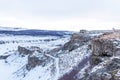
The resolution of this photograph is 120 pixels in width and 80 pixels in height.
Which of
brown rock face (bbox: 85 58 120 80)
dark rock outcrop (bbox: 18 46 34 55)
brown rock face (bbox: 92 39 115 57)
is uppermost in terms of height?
brown rock face (bbox: 92 39 115 57)

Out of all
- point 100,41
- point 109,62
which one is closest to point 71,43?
point 100,41

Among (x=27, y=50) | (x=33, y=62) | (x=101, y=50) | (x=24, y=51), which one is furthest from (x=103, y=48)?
(x=24, y=51)

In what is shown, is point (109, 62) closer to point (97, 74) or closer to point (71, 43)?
point (97, 74)

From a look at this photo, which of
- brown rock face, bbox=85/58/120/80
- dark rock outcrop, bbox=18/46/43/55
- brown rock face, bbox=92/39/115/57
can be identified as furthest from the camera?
dark rock outcrop, bbox=18/46/43/55

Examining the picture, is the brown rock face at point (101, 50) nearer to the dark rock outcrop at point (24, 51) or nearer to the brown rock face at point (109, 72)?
the brown rock face at point (109, 72)

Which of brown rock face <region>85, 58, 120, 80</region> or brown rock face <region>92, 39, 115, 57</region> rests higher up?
brown rock face <region>92, 39, 115, 57</region>

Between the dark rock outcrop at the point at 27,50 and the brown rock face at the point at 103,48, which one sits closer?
the brown rock face at the point at 103,48

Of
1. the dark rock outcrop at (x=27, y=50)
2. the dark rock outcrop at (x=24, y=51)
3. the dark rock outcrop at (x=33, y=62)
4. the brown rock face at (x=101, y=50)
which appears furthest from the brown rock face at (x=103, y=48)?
the dark rock outcrop at (x=24, y=51)

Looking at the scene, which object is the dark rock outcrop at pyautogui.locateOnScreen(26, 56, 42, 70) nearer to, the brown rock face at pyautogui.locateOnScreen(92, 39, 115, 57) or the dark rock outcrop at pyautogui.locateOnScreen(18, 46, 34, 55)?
the dark rock outcrop at pyautogui.locateOnScreen(18, 46, 34, 55)

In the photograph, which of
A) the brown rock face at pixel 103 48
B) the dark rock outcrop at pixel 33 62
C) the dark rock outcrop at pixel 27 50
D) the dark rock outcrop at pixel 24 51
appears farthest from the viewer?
the dark rock outcrop at pixel 24 51

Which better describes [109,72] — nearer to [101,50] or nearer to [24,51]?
[101,50]

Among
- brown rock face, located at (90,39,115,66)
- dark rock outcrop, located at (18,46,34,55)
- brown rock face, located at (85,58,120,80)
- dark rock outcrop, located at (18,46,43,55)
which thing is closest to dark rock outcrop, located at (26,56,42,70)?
dark rock outcrop, located at (18,46,43,55)
